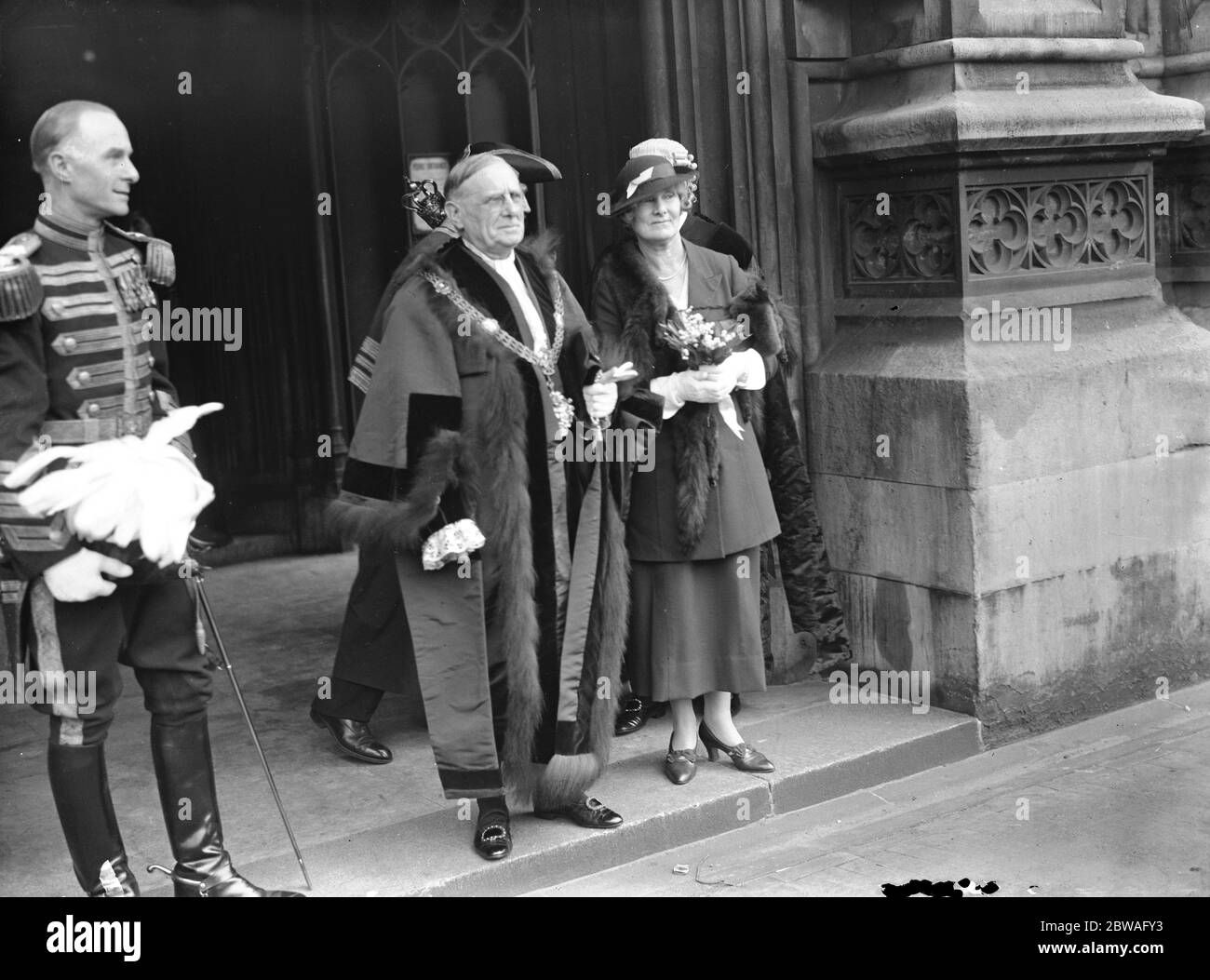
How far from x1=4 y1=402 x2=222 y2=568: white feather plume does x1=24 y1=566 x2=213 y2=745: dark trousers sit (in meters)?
0.19

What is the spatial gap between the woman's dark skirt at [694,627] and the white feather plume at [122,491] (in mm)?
1945

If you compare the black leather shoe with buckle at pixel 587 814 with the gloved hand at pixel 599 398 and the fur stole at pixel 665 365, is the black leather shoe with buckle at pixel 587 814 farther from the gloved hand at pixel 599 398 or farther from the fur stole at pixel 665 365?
the gloved hand at pixel 599 398

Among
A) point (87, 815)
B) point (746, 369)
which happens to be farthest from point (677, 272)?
point (87, 815)

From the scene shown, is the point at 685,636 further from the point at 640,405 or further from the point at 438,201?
the point at 438,201

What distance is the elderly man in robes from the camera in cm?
473

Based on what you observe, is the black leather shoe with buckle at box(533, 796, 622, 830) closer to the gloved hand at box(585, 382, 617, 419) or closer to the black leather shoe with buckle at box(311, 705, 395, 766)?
the black leather shoe with buckle at box(311, 705, 395, 766)

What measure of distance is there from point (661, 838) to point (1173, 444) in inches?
122

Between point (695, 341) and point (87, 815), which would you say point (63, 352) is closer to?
point (87, 815)

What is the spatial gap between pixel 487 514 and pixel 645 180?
1355mm

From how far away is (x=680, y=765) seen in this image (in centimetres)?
558

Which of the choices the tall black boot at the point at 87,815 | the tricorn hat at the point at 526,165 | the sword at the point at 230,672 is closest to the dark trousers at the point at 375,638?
the sword at the point at 230,672

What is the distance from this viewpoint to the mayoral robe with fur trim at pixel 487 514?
15.5 feet

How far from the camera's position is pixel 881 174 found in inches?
254
